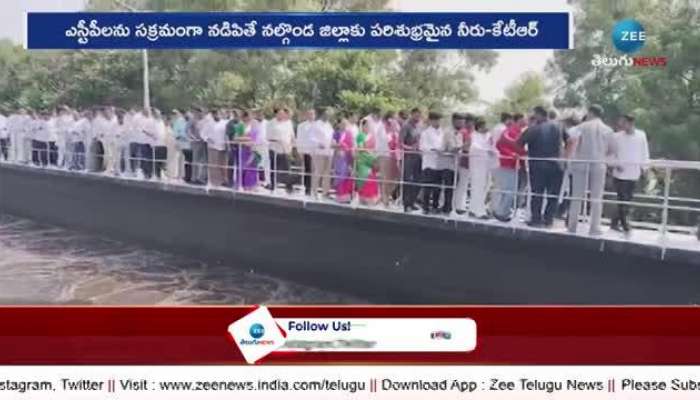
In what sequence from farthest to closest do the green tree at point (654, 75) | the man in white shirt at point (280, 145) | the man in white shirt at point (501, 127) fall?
the man in white shirt at point (280, 145), the man in white shirt at point (501, 127), the green tree at point (654, 75)

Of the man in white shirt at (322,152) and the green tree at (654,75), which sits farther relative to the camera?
the man in white shirt at (322,152)

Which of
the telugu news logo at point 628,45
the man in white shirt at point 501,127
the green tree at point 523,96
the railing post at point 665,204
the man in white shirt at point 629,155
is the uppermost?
the telugu news logo at point 628,45

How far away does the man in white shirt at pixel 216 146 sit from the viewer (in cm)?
205

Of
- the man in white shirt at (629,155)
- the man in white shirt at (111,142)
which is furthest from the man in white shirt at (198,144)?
the man in white shirt at (629,155)

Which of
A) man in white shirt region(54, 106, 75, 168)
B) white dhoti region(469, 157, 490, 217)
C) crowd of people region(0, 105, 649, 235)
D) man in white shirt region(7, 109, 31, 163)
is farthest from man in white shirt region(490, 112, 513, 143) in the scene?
man in white shirt region(7, 109, 31, 163)

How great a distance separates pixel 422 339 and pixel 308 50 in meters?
0.87

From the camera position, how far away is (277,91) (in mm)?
2027

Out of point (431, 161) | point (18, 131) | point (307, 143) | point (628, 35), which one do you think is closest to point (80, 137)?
point (18, 131)

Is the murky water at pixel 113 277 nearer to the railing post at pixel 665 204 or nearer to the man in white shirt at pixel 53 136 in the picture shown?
the man in white shirt at pixel 53 136

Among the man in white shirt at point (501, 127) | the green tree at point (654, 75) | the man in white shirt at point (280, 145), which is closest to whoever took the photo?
the green tree at point (654, 75)
